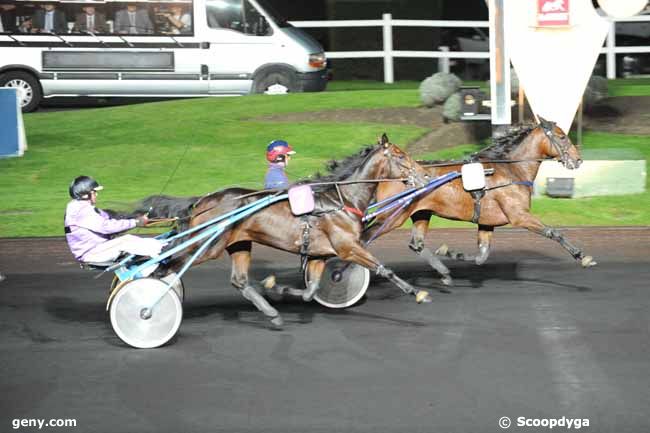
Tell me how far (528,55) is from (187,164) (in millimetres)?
5502

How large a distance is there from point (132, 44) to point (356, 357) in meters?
13.7

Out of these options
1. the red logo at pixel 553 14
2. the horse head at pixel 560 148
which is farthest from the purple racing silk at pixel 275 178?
the red logo at pixel 553 14

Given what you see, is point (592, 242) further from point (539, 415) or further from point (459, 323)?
point (539, 415)

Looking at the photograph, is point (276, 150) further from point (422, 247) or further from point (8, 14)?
point (8, 14)

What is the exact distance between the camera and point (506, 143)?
11.2m

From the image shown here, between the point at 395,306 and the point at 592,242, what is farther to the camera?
the point at 592,242

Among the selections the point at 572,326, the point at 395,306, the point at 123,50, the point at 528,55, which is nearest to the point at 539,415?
the point at 572,326

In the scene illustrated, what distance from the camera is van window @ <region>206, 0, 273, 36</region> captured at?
20891 millimetres

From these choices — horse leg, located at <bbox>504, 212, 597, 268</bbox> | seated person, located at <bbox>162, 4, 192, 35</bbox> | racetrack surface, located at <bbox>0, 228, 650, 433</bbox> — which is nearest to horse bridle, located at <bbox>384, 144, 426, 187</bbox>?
racetrack surface, located at <bbox>0, 228, 650, 433</bbox>

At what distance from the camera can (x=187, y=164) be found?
56.6ft

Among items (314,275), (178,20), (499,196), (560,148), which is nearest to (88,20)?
(178,20)

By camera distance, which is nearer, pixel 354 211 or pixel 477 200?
pixel 354 211

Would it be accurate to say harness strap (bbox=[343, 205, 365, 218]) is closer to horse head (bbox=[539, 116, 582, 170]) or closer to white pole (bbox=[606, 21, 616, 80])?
horse head (bbox=[539, 116, 582, 170])

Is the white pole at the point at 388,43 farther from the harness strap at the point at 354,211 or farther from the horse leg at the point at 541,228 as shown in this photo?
the harness strap at the point at 354,211
